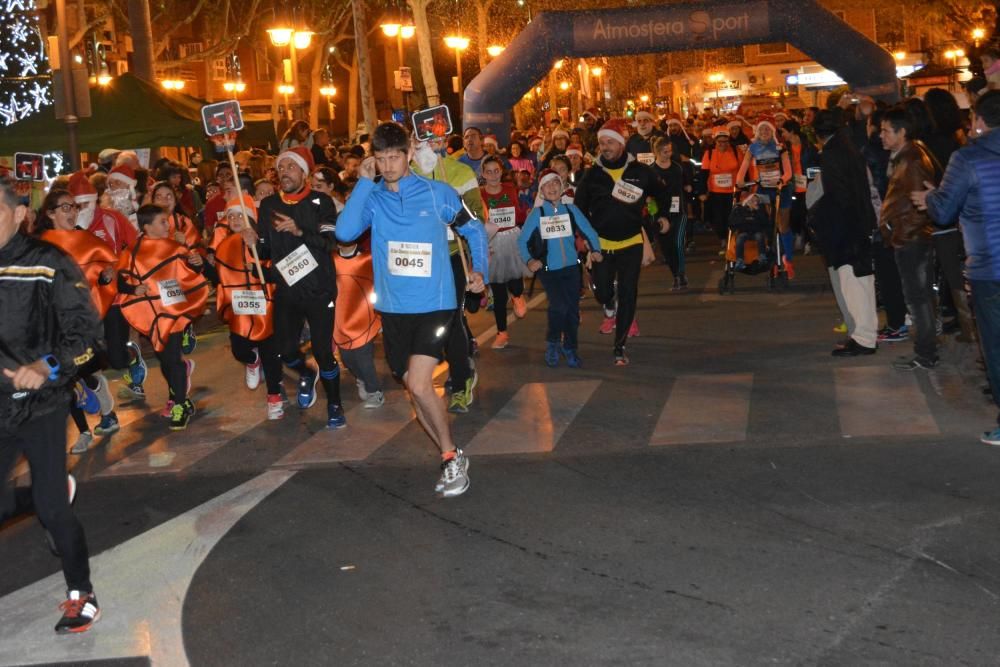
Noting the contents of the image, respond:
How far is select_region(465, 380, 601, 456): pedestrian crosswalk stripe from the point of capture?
29.1 feet

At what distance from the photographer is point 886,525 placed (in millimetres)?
6488

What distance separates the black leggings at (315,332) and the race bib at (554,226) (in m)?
2.49

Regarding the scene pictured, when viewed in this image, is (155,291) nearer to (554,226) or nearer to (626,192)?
(554,226)

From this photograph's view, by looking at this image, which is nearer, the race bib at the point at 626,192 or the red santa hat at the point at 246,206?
the red santa hat at the point at 246,206

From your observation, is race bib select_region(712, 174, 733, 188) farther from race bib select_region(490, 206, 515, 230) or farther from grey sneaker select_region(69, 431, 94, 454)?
grey sneaker select_region(69, 431, 94, 454)

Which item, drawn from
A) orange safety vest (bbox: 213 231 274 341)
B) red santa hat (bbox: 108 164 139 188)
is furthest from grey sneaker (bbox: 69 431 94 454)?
red santa hat (bbox: 108 164 139 188)

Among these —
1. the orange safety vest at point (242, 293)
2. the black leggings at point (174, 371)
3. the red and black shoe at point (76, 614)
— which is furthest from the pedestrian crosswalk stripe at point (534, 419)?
the red and black shoe at point (76, 614)

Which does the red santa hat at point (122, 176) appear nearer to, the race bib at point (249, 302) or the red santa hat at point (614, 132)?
the race bib at point (249, 302)

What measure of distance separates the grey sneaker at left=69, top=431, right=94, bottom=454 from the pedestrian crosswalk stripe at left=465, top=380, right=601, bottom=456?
2916mm

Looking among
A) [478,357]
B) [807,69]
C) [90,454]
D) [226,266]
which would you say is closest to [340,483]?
[90,454]

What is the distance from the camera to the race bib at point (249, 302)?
34.5ft

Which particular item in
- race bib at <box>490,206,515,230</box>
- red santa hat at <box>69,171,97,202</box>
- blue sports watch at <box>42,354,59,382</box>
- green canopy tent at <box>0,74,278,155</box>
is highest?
green canopy tent at <box>0,74,278,155</box>

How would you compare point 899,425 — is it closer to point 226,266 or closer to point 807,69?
point 226,266

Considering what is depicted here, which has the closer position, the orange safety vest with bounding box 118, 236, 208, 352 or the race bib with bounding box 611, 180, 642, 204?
the orange safety vest with bounding box 118, 236, 208, 352
